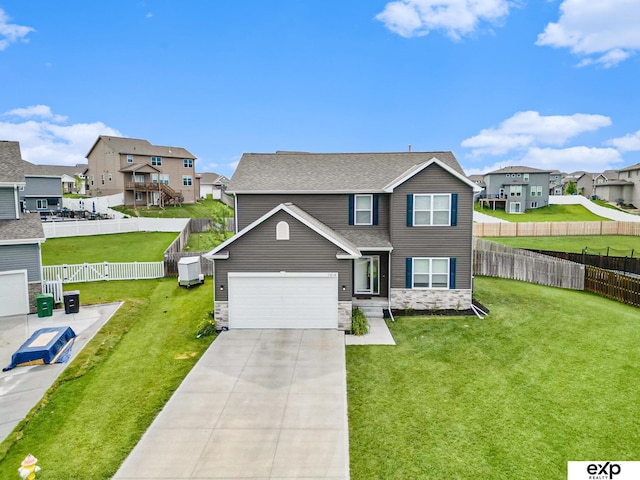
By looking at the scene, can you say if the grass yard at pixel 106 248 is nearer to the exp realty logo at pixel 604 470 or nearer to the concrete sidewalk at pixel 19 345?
the concrete sidewalk at pixel 19 345

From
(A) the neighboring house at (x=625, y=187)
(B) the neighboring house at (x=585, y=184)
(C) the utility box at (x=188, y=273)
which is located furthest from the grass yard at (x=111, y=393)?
(B) the neighboring house at (x=585, y=184)

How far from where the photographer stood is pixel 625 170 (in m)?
76.8

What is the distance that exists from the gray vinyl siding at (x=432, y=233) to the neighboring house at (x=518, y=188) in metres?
56.3

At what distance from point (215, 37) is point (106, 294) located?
1886 cm

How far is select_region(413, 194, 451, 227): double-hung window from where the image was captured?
60.8ft

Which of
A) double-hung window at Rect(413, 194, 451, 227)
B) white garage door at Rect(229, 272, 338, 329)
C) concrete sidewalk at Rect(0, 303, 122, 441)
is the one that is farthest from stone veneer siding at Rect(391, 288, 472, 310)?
concrete sidewalk at Rect(0, 303, 122, 441)

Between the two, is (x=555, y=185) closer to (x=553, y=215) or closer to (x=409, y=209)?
(x=553, y=215)

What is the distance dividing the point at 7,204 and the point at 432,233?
1889 cm

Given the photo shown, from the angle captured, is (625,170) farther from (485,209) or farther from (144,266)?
(144,266)

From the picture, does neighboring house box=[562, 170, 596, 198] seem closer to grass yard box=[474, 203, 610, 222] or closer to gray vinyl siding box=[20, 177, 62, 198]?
grass yard box=[474, 203, 610, 222]

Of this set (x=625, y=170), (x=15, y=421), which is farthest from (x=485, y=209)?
(x=15, y=421)

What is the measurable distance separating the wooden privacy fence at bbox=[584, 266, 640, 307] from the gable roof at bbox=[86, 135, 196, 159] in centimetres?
5083

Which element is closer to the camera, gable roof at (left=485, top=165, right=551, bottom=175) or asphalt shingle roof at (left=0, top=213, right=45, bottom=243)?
asphalt shingle roof at (left=0, top=213, right=45, bottom=243)

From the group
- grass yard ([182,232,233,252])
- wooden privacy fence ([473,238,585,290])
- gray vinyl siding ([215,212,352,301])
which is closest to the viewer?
gray vinyl siding ([215,212,352,301])
